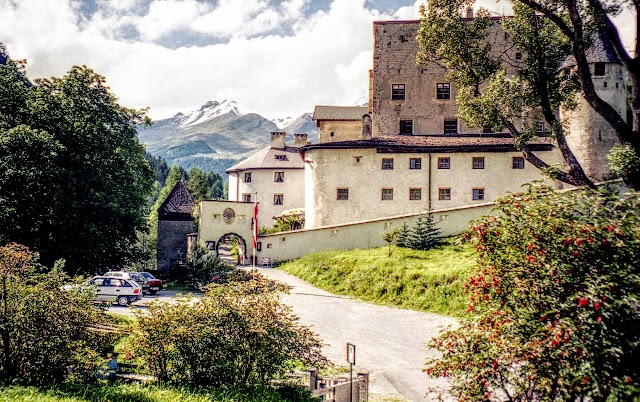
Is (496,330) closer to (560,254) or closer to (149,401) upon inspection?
(560,254)

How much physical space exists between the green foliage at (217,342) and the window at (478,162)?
2624 centimetres

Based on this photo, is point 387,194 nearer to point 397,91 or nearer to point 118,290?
point 397,91

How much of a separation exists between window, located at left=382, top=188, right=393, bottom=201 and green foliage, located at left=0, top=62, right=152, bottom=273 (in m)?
16.5

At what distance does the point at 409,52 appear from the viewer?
42.4 meters

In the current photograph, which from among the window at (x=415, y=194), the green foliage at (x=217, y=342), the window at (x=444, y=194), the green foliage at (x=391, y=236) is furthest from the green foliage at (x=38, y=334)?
the window at (x=444, y=194)

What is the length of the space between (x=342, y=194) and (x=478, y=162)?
9792mm

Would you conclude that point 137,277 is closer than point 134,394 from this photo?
No

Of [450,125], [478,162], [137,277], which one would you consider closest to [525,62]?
[478,162]

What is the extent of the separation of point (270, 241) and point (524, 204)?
2757 centimetres

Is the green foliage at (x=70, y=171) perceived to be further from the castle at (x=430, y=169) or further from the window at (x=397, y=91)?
the window at (x=397, y=91)

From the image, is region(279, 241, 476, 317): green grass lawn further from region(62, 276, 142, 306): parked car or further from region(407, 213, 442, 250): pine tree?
region(62, 276, 142, 306): parked car

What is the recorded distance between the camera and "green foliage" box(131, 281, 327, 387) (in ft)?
38.6

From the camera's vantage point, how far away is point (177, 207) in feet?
138

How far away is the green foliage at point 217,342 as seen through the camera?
11766 millimetres
